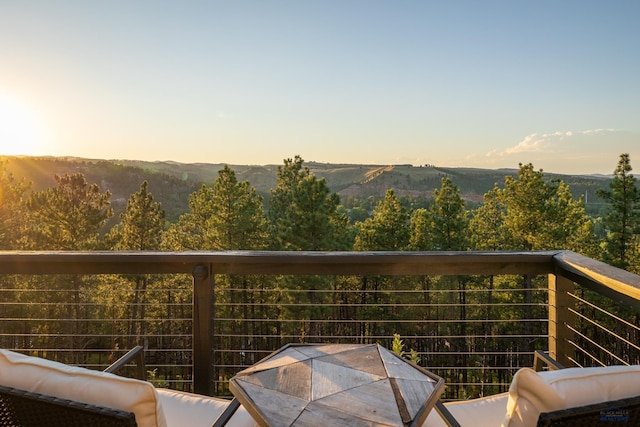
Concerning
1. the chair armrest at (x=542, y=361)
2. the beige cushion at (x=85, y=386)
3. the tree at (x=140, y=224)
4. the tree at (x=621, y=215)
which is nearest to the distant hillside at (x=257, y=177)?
the tree at (x=621, y=215)

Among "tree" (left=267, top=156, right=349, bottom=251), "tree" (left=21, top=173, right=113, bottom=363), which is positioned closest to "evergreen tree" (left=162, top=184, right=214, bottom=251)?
"tree" (left=21, top=173, right=113, bottom=363)

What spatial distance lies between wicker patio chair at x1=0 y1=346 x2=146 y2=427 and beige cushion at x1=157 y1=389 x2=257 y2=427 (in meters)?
0.55

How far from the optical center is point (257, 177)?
3656 centimetres

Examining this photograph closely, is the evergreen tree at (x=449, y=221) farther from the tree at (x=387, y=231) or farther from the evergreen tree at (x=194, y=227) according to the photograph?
the evergreen tree at (x=194, y=227)

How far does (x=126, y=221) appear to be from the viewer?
20562 mm

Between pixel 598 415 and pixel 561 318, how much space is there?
4.93 ft

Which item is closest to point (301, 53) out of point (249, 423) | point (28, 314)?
point (249, 423)

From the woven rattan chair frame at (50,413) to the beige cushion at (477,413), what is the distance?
1012 millimetres

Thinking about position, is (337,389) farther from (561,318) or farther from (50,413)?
(561,318)

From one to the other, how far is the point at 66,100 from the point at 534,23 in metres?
17.2

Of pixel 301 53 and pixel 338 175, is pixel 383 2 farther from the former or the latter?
pixel 338 175

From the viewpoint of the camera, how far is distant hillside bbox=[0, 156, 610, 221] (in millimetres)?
27516

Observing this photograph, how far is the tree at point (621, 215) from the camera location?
63.2ft

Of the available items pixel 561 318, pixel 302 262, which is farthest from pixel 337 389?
pixel 561 318
